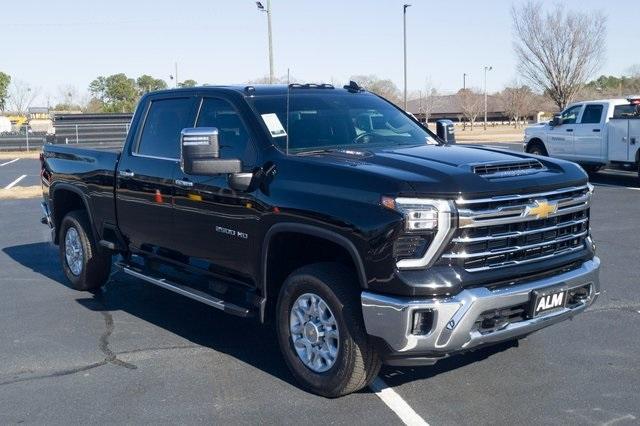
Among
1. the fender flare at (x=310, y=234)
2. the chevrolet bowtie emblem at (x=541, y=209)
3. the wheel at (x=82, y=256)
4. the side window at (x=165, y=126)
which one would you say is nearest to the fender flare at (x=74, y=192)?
the wheel at (x=82, y=256)

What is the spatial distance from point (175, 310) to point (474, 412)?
3.47 meters

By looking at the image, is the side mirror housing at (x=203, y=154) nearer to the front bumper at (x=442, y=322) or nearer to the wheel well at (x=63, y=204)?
the front bumper at (x=442, y=322)

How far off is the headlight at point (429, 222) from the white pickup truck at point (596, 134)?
13.7m

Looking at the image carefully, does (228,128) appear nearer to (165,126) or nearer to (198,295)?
(165,126)

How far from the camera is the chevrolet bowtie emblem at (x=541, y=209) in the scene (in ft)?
15.1

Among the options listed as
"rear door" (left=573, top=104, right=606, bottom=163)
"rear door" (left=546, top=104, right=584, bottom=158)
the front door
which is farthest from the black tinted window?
the front door

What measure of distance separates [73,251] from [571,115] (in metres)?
14.2

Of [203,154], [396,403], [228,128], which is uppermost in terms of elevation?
[228,128]

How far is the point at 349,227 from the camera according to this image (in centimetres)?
449

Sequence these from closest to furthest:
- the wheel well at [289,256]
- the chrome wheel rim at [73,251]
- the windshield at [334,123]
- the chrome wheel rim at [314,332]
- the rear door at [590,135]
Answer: the chrome wheel rim at [314,332] < the wheel well at [289,256] < the windshield at [334,123] < the chrome wheel rim at [73,251] < the rear door at [590,135]

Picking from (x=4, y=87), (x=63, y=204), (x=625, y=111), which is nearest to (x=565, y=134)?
(x=625, y=111)

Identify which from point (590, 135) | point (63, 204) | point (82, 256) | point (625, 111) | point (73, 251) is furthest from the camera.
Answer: point (590, 135)

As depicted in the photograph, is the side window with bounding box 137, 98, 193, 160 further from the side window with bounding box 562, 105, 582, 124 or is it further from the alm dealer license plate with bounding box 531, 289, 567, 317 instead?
the side window with bounding box 562, 105, 582, 124

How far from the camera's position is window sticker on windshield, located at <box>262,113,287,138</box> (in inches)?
215
